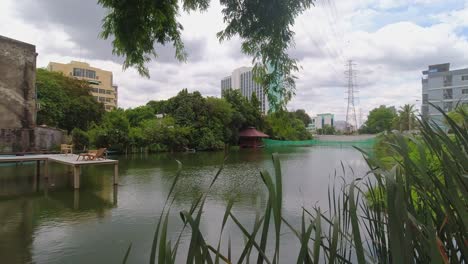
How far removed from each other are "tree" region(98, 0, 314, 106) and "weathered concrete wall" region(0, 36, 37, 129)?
14.1 m

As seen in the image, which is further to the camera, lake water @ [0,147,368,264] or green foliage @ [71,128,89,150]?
green foliage @ [71,128,89,150]

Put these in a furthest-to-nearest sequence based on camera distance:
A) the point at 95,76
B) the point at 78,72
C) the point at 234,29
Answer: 1. the point at 95,76
2. the point at 78,72
3. the point at 234,29

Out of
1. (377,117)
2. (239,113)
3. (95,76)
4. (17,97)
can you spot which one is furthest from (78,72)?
(377,117)

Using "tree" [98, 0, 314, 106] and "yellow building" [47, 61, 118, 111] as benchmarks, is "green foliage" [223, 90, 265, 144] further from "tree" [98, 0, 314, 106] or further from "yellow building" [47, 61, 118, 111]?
"tree" [98, 0, 314, 106]

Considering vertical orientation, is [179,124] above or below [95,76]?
below

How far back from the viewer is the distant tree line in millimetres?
20922

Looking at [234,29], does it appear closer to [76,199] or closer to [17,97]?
[76,199]

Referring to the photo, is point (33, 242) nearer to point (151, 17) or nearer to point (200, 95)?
point (151, 17)

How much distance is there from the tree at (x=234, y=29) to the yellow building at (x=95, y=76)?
1870 inches

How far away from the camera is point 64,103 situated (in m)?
22.9

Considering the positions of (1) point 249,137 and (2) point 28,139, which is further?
(1) point 249,137

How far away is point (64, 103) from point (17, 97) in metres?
9.16

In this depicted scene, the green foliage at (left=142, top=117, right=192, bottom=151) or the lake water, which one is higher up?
the green foliage at (left=142, top=117, right=192, bottom=151)

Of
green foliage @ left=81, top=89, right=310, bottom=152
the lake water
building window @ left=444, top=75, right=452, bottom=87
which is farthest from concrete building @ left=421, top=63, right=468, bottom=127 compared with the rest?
the lake water
